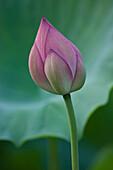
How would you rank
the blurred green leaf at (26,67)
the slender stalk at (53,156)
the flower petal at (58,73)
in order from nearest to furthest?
1. the flower petal at (58,73)
2. the blurred green leaf at (26,67)
3. the slender stalk at (53,156)

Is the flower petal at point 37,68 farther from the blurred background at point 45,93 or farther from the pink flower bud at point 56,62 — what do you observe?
the blurred background at point 45,93

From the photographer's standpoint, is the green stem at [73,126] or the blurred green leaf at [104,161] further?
the blurred green leaf at [104,161]

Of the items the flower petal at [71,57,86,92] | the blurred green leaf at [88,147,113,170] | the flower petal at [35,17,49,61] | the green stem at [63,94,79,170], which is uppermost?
the flower petal at [35,17,49,61]

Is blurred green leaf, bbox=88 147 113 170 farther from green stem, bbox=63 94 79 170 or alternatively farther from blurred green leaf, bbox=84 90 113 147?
green stem, bbox=63 94 79 170

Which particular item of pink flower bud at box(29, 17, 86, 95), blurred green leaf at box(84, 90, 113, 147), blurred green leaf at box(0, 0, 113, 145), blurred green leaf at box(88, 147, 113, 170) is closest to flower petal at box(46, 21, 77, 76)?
pink flower bud at box(29, 17, 86, 95)

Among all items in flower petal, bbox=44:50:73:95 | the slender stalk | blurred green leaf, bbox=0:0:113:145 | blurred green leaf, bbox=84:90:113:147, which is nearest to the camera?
flower petal, bbox=44:50:73:95

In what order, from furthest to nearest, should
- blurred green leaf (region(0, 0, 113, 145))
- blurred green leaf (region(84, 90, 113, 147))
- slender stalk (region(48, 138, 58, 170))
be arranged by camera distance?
blurred green leaf (region(84, 90, 113, 147)) < slender stalk (region(48, 138, 58, 170)) < blurred green leaf (region(0, 0, 113, 145))

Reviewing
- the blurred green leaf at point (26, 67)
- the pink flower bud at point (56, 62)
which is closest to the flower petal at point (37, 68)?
the pink flower bud at point (56, 62)
